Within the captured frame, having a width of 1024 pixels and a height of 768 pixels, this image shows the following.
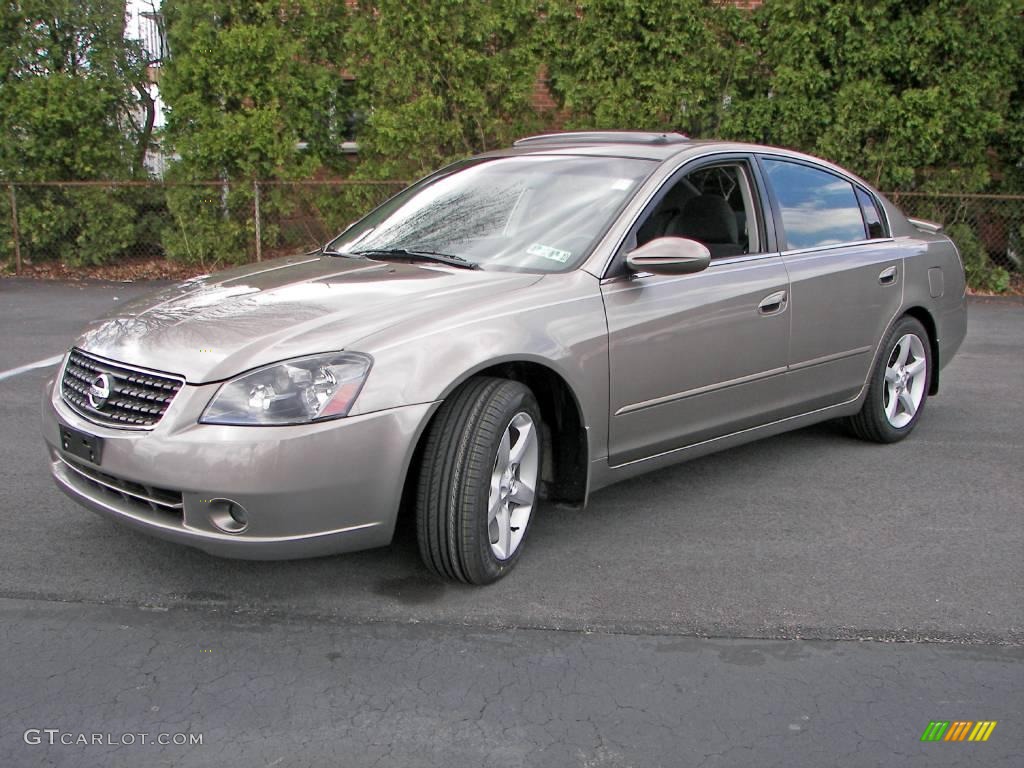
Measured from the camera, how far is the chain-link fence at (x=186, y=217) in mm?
12344

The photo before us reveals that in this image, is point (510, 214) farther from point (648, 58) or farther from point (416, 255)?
point (648, 58)

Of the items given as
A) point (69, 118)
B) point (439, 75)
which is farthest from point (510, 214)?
point (69, 118)

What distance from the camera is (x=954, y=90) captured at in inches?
438

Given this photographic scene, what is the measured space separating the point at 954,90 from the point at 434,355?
970cm

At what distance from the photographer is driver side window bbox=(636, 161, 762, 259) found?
448 cm

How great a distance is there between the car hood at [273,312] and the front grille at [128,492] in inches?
15.1

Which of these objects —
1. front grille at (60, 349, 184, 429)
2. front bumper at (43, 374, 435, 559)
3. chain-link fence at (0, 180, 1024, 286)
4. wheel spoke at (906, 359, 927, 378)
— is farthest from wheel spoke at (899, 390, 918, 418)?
chain-link fence at (0, 180, 1024, 286)

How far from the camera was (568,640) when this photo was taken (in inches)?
131

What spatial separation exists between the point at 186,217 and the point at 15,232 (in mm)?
2159

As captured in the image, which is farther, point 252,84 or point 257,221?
point 257,221

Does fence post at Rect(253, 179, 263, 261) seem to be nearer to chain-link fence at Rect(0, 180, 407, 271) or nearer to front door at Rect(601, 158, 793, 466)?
chain-link fence at Rect(0, 180, 407, 271)

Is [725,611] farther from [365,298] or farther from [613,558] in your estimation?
[365,298]

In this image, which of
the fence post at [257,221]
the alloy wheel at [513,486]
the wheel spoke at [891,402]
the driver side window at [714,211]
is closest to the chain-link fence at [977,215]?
the wheel spoke at [891,402]

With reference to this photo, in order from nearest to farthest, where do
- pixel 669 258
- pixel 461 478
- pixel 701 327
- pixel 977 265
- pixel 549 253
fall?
pixel 461 478, pixel 669 258, pixel 549 253, pixel 701 327, pixel 977 265
